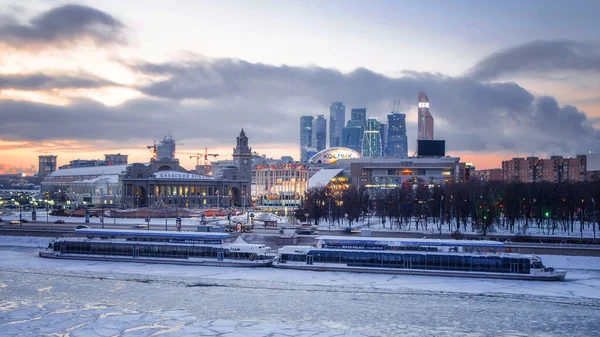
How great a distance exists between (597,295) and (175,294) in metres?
29.9

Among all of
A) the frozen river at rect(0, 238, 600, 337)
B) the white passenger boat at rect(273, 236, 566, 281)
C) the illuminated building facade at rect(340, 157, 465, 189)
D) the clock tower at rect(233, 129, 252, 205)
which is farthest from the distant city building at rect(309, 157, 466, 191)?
the frozen river at rect(0, 238, 600, 337)

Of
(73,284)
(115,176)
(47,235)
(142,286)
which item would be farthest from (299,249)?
(115,176)

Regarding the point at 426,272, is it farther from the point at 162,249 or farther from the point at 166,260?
the point at 162,249

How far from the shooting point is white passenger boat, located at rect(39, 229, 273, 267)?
191 ft

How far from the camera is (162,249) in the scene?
200 feet

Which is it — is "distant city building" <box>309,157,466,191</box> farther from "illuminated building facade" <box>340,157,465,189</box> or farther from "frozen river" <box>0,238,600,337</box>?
"frozen river" <box>0,238,600,337</box>

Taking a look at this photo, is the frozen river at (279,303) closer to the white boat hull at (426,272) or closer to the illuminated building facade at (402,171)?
the white boat hull at (426,272)

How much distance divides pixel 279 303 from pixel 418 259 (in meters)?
17.9

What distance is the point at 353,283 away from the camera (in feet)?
160

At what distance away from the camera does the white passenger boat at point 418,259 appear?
52.2 m

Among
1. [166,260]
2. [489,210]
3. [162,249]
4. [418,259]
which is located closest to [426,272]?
[418,259]

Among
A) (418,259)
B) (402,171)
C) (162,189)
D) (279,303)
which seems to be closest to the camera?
(279,303)

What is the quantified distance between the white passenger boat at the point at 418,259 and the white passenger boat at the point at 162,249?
3.72 m

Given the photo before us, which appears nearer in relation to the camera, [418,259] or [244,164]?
[418,259]
